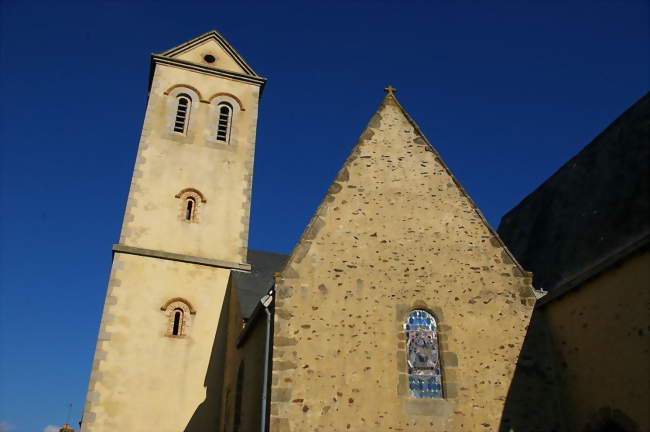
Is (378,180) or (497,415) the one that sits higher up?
(378,180)

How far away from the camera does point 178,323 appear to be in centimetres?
1581

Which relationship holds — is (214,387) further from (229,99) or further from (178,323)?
(229,99)

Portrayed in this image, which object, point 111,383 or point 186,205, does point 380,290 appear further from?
point 186,205

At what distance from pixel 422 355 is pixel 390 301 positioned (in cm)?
111

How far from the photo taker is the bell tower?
14539 millimetres

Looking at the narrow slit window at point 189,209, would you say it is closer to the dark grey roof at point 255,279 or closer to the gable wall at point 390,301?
the dark grey roof at point 255,279

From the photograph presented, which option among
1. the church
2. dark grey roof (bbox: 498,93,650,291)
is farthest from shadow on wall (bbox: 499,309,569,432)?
dark grey roof (bbox: 498,93,650,291)

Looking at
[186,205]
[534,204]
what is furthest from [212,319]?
[534,204]

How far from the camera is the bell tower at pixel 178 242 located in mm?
14539

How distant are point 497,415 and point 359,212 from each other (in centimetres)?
445

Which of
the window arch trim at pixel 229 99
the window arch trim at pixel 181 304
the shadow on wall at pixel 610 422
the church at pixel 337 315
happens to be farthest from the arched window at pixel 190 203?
the shadow on wall at pixel 610 422

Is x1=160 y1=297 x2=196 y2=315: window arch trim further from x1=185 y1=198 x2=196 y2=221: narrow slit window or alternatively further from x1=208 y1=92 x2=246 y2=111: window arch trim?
x1=208 y1=92 x2=246 y2=111: window arch trim

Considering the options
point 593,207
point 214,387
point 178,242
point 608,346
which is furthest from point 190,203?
point 608,346

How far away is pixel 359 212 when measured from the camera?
35.5 ft
